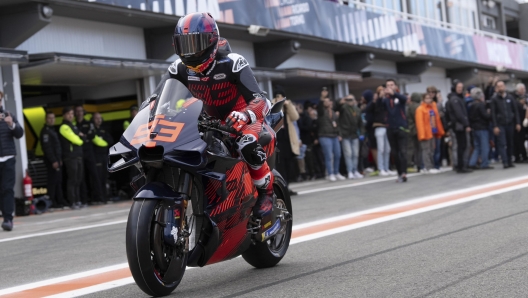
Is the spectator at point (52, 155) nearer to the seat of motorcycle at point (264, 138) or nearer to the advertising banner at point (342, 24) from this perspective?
the advertising banner at point (342, 24)

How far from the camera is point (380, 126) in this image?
64.4 feet

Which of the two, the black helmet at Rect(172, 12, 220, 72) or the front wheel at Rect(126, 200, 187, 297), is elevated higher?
the black helmet at Rect(172, 12, 220, 72)

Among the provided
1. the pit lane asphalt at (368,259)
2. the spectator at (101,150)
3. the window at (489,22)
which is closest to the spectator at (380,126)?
the spectator at (101,150)

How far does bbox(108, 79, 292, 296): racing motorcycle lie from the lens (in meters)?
5.32

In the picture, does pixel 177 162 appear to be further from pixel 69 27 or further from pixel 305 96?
pixel 305 96

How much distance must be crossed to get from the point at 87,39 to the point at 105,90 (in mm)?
2158

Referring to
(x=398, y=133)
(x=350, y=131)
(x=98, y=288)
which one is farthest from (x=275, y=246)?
(x=350, y=131)

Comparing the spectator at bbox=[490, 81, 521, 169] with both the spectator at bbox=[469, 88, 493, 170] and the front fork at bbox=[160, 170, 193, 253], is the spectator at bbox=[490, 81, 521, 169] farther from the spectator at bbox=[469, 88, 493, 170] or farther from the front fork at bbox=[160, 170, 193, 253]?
the front fork at bbox=[160, 170, 193, 253]

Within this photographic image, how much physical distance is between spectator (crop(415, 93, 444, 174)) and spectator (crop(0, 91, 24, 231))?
10060 mm

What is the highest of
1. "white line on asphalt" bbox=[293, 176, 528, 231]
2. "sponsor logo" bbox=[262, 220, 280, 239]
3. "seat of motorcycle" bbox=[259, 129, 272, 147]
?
"seat of motorcycle" bbox=[259, 129, 272, 147]

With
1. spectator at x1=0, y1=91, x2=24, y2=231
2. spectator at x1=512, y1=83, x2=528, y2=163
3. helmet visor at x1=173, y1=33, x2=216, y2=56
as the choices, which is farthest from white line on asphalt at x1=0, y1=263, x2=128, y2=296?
spectator at x1=512, y1=83, x2=528, y2=163

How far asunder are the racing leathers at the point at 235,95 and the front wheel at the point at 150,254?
37.5 inches

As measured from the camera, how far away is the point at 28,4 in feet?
52.6

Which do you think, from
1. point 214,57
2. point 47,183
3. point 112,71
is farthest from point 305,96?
point 214,57
